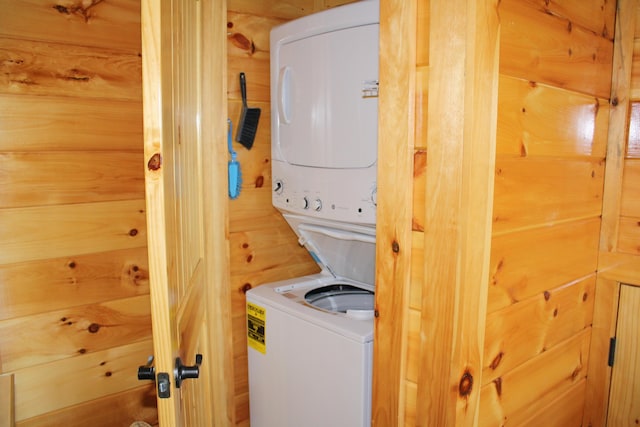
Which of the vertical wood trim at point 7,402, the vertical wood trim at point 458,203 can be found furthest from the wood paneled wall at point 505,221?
the vertical wood trim at point 7,402

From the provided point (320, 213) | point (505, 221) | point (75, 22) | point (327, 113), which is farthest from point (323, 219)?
point (75, 22)

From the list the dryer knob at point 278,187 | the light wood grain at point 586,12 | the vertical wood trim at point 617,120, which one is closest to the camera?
the light wood grain at point 586,12

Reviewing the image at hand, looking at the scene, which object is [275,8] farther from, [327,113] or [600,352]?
[600,352]

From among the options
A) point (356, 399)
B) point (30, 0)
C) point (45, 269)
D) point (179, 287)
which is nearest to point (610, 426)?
point (356, 399)

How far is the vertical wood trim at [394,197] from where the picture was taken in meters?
1.07

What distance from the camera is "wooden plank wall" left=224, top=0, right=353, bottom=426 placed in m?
1.69

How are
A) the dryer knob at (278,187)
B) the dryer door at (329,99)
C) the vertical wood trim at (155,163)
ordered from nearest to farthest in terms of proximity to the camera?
the vertical wood trim at (155,163)
the dryer door at (329,99)
the dryer knob at (278,187)

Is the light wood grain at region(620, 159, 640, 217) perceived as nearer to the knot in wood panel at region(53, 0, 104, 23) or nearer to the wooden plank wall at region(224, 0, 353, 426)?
the wooden plank wall at region(224, 0, 353, 426)

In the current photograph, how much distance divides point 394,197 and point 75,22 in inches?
52.6

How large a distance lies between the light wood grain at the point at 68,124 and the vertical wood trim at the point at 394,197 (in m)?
1.14

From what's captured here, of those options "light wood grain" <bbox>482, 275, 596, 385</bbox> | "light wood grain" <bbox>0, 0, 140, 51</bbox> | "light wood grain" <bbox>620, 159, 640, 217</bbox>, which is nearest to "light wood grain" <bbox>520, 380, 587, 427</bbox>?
"light wood grain" <bbox>482, 275, 596, 385</bbox>

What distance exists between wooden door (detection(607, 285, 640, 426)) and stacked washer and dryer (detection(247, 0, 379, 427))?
31.4 inches

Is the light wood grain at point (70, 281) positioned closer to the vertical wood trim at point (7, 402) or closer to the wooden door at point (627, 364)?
the vertical wood trim at point (7, 402)

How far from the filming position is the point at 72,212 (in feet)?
5.83
